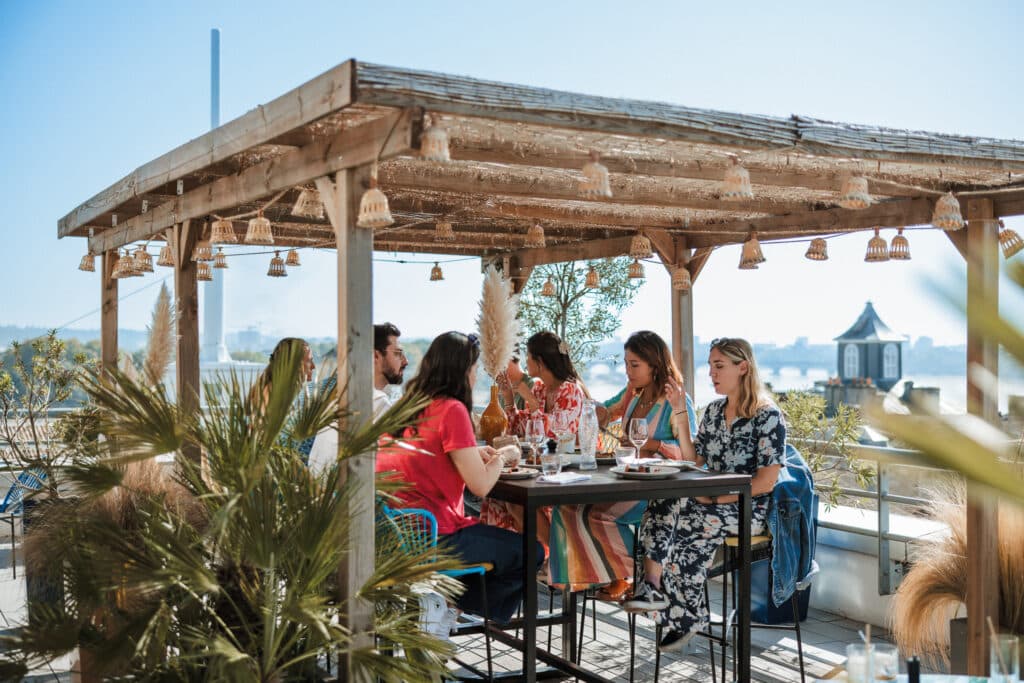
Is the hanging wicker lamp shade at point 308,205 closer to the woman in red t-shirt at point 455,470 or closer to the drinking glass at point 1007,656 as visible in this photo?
the woman in red t-shirt at point 455,470

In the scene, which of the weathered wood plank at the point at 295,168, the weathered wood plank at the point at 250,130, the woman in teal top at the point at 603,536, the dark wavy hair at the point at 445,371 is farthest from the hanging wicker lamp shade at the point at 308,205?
the woman in teal top at the point at 603,536

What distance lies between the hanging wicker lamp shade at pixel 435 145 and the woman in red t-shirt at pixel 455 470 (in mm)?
1062

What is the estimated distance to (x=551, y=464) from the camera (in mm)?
3955

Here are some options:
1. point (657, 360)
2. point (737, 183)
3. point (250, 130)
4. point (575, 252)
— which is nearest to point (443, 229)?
point (575, 252)

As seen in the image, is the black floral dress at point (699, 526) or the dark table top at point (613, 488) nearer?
the dark table top at point (613, 488)

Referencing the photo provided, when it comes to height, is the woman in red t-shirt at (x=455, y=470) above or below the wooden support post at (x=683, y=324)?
below

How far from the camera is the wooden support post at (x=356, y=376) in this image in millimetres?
3193

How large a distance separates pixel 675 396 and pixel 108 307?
410 cm

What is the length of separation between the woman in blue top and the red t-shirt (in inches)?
38.7

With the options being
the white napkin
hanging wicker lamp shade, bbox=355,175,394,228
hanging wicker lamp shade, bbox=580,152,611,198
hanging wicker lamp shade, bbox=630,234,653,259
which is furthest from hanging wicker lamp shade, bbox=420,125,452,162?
hanging wicker lamp shade, bbox=630,234,653,259

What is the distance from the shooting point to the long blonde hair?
4.39 m

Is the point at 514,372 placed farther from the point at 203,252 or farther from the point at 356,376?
the point at 356,376

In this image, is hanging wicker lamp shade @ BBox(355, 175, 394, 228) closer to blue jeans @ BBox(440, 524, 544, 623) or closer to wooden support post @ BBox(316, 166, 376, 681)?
wooden support post @ BBox(316, 166, 376, 681)

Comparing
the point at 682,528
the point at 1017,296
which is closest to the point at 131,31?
the point at 682,528
